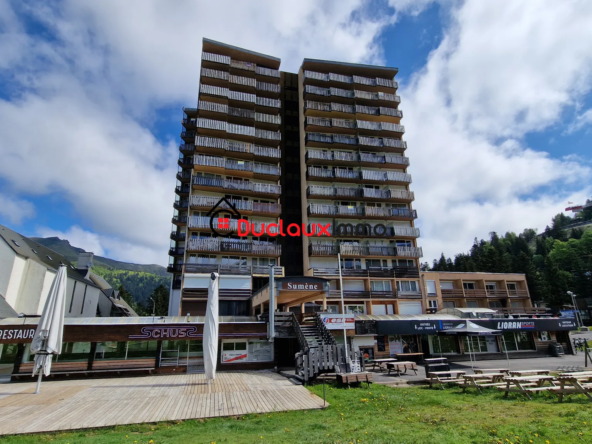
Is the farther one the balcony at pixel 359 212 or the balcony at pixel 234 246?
the balcony at pixel 359 212

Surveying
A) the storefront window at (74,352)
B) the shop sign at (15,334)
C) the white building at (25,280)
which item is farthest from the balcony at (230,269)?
the shop sign at (15,334)

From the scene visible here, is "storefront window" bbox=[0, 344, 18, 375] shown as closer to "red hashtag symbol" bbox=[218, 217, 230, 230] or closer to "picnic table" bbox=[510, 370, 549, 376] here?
"red hashtag symbol" bbox=[218, 217, 230, 230]

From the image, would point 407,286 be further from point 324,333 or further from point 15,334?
point 15,334

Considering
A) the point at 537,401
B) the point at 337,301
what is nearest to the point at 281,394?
the point at 537,401

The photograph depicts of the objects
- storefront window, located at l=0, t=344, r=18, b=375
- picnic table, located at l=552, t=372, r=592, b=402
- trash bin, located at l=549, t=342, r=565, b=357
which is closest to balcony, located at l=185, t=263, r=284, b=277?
storefront window, located at l=0, t=344, r=18, b=375

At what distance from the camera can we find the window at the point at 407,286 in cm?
3709

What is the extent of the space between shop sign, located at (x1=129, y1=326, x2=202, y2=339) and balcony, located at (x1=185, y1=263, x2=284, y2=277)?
40.6 ft

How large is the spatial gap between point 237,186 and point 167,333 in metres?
19.9

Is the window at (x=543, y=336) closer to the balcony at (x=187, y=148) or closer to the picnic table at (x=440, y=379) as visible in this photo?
the picnic table at (x=440, y=379)

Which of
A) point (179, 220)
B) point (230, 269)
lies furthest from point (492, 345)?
point (179, 220)

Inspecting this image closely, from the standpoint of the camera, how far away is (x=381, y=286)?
36875mm

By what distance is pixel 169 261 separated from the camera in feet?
138

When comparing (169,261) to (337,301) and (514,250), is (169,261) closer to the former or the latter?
(337,301)

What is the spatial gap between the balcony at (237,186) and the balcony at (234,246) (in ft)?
19.2
